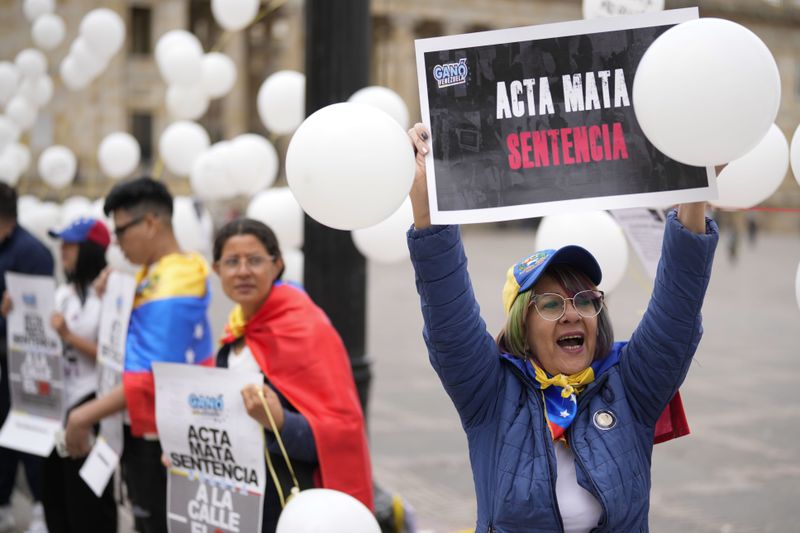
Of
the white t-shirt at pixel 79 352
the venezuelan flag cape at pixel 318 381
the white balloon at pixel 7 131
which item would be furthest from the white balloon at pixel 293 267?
the white balloon at pixel 7 131

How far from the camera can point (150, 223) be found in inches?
150

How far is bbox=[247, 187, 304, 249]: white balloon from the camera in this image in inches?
191

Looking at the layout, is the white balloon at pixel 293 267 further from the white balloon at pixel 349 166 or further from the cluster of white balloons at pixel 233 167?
the white balloon at pixel 349 166

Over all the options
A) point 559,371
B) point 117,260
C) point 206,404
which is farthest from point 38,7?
point 559,371

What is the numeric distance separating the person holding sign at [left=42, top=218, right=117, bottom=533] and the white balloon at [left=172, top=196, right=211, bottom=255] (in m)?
0.50

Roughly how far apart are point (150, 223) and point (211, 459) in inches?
44.6

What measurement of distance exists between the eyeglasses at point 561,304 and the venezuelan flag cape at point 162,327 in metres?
1.69

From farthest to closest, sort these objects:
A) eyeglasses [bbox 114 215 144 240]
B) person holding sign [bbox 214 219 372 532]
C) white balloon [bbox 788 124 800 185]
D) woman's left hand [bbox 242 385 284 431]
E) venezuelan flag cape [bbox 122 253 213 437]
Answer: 1. eyeglasses [bbox 114 215 144 240]
2. venezuelan flag cape [bbox 122 253 213 437]
3. person holding sign [bbox 214 219 372 532]
4. woman's left hand [bbox 242 385 284 431]
5. white balloon [bbox 788 124 800 185]

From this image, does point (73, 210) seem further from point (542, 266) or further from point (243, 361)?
point (542, 266)

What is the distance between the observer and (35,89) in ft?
26.2

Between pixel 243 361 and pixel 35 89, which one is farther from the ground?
pixel 35 89

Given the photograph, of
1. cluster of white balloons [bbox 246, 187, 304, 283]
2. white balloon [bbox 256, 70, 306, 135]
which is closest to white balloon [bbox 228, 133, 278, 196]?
white balloon [bbox 256, 70, 306, 135]

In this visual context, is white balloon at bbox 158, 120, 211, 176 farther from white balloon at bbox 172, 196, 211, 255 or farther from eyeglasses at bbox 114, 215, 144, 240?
eyeglasses at bbox 114, 215, 144, 240

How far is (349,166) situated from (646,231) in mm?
1503
